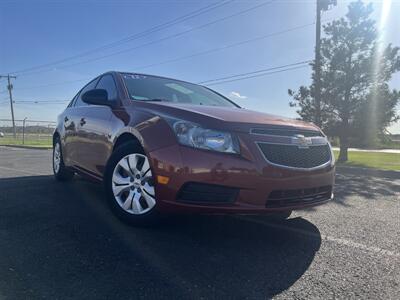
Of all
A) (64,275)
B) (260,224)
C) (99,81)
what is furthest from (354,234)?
(99,81)

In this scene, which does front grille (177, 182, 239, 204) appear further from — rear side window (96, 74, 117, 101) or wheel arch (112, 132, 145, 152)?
rear side window (96, 74, 117, 101)

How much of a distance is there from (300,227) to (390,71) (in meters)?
14.8

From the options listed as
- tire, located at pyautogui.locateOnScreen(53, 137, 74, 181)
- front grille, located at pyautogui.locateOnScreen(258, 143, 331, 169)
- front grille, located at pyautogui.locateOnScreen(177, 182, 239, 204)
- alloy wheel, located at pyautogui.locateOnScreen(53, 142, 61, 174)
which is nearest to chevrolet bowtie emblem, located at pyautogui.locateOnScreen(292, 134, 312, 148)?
front grille, located at pyautogui.locateOnScreen(258, 143, 331, 169)

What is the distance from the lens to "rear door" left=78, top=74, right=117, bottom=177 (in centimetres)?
380

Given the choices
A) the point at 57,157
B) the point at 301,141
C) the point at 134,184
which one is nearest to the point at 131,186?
the point at 134,184

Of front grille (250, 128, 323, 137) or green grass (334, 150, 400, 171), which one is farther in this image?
green grass (334, 150, 400, 171)

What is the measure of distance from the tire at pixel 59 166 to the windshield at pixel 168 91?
2182 millimetres

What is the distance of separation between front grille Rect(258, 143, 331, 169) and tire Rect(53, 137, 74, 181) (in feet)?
12.3

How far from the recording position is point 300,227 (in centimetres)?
340

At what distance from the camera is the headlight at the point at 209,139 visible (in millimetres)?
2715

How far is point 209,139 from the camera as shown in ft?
8.98

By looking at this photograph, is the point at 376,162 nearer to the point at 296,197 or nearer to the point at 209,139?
the point at 296,197

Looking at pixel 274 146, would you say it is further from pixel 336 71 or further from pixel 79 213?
pixel 336 71

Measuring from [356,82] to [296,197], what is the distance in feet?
47.1
